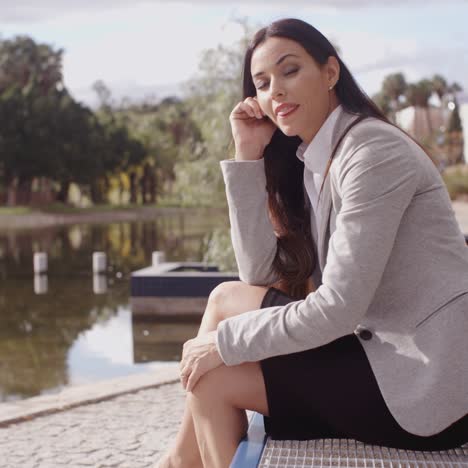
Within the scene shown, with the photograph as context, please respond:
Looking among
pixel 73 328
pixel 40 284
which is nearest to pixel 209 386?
pixel 73 328

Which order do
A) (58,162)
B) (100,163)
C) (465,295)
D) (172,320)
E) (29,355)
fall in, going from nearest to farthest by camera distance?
(465,295)
(29,355)
(172,320)
(58,162)
(100,163)

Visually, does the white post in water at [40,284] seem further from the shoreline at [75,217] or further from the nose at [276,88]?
the shoreline at [75,217]

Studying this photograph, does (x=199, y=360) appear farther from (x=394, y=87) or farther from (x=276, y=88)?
(x=394, y=87)

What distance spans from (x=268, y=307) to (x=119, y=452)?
1.92 meters

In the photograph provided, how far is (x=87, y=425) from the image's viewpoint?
4031 millimetres

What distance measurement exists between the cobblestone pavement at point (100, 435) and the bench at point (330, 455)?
168 cm

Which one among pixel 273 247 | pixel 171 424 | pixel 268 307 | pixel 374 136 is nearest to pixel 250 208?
pixel 273 247

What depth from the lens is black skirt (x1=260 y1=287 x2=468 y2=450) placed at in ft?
5.73

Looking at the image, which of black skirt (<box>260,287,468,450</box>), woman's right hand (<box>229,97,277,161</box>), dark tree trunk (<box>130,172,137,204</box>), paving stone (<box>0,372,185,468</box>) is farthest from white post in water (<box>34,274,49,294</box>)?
dark tree trunk (<box>130,172,137,204</box>)

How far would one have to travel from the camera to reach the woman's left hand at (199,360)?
181 cm

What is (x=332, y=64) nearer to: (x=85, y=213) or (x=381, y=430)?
(x=381, y=430)

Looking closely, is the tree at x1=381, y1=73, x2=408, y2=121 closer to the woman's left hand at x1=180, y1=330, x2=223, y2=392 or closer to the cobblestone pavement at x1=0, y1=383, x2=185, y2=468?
the cobblestone pavement at x1=0, y1=383, x2=185, y2=468

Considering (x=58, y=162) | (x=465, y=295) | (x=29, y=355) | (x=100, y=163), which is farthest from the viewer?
(x=100, y=163)

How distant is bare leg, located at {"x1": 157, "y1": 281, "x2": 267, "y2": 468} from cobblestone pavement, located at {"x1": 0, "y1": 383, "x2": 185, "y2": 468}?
1385 mm
